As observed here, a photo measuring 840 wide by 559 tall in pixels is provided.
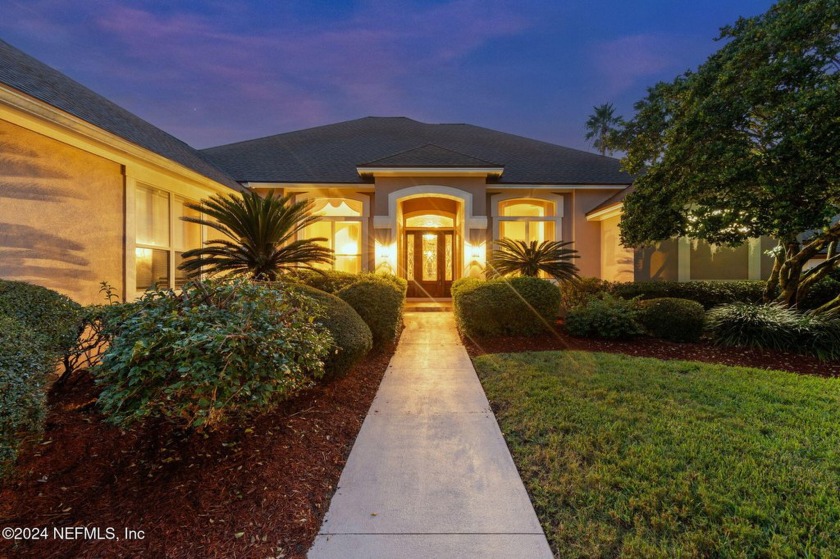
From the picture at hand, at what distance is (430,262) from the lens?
41.4 feet

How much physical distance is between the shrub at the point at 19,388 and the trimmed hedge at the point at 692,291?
9.82 m

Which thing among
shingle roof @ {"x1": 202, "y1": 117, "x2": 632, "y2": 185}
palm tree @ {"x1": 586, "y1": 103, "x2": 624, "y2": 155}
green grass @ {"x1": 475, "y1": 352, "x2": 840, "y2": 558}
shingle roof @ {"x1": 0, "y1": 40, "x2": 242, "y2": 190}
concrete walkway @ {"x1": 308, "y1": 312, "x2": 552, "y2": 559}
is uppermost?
palm tree @ {"x1": 586, "y1": 103, "x2": 624, "y2": 155}

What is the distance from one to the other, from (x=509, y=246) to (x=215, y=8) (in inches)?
444

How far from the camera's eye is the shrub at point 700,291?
9.31 m

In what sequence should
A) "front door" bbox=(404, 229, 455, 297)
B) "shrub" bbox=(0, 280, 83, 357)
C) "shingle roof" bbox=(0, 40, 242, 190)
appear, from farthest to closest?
1. "front door" bbox=(404, 229, 455, 297)
2. "shingle roof" bbox=(0, 40, 242, 190)
3. "shrub" bbox=(0, 280, 83, 357)

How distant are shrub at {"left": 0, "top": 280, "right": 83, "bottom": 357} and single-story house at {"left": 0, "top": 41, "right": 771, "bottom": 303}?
4.52ft

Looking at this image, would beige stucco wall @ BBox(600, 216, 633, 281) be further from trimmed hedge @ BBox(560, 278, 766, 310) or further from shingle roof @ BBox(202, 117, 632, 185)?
shingle roof @ BBox(202, 117, 632, 185)

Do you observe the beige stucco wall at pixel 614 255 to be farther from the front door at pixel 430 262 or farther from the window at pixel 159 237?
the window at pixel 159 237

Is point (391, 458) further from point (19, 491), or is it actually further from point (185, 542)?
point (19, 491)

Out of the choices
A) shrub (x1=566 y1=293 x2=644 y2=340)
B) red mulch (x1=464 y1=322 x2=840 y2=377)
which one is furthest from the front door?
shrub (x1=566 y1=293 x2=644 y2=340)

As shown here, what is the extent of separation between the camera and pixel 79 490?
248 centimetres

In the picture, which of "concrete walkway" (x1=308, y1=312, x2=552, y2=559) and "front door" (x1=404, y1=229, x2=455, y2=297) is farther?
"front door" (x1=404, y1=229, x2=455, y2=297)

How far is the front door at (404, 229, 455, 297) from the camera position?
41.1 ft

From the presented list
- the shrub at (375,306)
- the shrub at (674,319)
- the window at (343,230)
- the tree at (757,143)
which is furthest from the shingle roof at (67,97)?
the shrub at (674,319)
